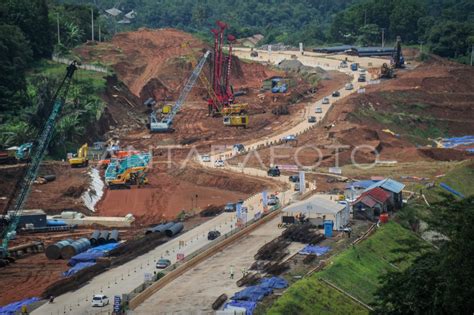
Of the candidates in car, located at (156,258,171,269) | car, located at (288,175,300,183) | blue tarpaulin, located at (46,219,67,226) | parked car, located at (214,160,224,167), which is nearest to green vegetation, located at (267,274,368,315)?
car, located at (156,258,171,269)

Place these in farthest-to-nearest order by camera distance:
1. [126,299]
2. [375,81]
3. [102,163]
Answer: [375,81] < [102,163] < [126,299]

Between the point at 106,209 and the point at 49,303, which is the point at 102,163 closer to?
the point at 106,209

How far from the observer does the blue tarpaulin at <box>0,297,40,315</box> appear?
167 ft

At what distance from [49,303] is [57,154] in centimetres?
3948

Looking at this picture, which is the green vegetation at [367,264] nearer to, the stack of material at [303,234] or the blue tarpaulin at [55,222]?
the stack of material at [303,234]

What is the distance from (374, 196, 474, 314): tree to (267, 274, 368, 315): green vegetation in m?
7.43

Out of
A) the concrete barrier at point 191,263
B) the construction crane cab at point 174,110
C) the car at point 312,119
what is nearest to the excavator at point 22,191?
the concrete barrier at point 191,263

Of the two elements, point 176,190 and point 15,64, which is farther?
point 15,64

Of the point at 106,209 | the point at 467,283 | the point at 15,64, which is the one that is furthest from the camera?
the point at 15,64

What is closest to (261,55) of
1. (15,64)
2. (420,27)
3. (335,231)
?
(420,27)

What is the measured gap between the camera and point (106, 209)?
249 feet

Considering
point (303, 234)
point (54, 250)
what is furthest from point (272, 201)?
point (54, 250)

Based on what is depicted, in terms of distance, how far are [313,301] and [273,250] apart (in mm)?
9155

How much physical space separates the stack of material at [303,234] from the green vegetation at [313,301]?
813 cm
